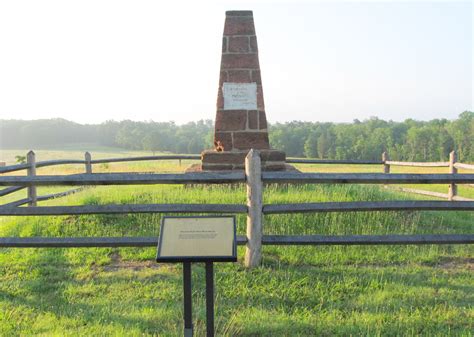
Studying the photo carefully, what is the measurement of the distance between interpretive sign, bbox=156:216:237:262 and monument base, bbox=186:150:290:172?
20.7 feet

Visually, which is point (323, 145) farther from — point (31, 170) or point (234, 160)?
point (31, 170)

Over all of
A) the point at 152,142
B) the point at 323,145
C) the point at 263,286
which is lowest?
the point at 323,145

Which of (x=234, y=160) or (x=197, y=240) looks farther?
(x=234, y=160)

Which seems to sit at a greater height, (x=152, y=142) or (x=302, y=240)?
(x=152, y=142)

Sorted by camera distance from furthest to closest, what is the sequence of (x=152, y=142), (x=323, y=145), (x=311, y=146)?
(x=311, y=146) < (x=323, y=145) < (x=152, y=142)

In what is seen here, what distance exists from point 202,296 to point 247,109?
5.61 m

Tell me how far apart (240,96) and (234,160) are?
51.3 inches

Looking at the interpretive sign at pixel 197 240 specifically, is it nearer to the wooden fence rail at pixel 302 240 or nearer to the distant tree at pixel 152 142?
the wooden fence rail at pixel 302 240

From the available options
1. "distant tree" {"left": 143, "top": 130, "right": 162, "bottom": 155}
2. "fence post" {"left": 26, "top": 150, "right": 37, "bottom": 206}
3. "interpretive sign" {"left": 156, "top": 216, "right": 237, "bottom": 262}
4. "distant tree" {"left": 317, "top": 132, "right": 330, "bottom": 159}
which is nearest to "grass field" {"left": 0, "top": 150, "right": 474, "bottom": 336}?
"interpretive sign" {"left": 156, "top": 216, "right": 237, "bottom": 262}

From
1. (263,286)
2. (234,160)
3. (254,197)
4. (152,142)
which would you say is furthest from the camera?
(152,142)

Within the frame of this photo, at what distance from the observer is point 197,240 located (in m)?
2.95

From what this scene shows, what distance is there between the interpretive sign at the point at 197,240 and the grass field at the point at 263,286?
1.03 metres

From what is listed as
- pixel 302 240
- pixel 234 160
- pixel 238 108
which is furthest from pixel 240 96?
pixel 302 240

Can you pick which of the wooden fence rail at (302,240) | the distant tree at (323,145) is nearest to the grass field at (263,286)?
the wooden fence rail at (302,240)
